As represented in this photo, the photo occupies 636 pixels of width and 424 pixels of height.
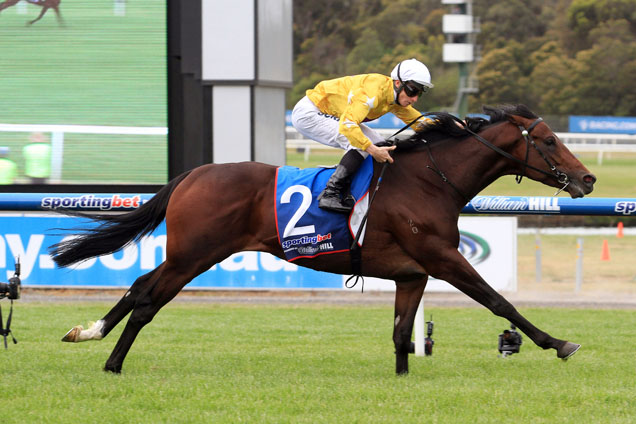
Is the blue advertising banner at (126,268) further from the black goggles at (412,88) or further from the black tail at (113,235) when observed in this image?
the black goggles at (412,88)

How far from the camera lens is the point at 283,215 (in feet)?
18.4

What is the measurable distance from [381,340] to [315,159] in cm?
2170

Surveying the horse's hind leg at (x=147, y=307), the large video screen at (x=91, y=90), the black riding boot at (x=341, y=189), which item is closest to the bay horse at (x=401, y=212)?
the horse's hind leg at (x=147, y=307)

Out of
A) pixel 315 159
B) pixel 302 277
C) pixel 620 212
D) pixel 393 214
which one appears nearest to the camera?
pixel 393 214

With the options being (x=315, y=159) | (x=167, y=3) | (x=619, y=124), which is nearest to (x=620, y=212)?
(x=167, y=3)

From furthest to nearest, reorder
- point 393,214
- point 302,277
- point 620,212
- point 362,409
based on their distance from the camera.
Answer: point 302,277, point 620,212, point 393,214, point 362,409

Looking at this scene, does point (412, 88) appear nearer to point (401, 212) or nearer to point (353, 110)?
point (353, 110)

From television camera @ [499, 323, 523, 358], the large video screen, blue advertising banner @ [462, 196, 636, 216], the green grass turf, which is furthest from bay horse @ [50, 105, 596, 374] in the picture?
the large video screen

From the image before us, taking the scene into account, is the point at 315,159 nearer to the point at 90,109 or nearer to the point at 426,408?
the point at 90,109

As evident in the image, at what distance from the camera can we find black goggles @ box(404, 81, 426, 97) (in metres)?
5.58

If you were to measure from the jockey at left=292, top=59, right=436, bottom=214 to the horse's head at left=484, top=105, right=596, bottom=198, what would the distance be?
0.53m

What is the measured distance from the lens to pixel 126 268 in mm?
10008

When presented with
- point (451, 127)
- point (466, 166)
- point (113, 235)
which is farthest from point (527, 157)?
point (113, 235)

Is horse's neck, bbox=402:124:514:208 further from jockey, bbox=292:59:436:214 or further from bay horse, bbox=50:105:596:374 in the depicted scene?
jockey, bbox=292:59:436:214
